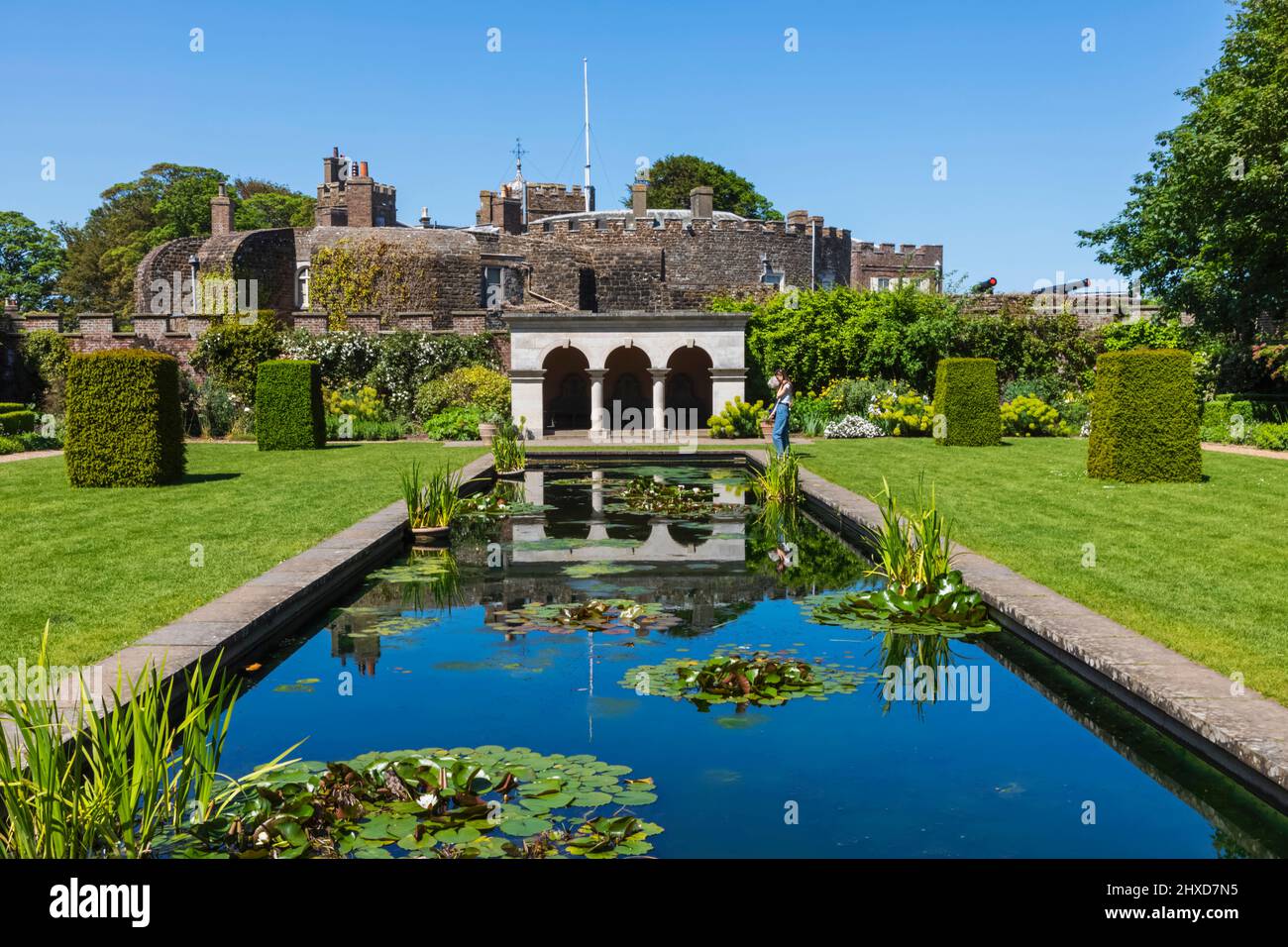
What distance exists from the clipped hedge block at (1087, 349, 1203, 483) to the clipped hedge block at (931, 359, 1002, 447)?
612 cm

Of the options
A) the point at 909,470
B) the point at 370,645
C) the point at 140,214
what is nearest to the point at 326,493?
the point at 370,645

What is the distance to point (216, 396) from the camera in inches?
986

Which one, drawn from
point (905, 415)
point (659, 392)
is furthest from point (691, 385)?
point (905, 415)

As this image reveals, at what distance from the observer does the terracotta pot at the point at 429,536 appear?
10.3 meters

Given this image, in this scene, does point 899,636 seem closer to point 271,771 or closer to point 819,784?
point 819,784

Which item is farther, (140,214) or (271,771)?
(140,214)

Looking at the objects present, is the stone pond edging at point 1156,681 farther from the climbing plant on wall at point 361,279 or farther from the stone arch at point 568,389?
the climbing plant on wall at point 361,279

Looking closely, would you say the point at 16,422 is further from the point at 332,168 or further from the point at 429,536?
the point at 332,168

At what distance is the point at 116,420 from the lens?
13.7m

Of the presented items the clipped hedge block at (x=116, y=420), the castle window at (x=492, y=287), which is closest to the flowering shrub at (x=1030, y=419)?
the clipped hedge block at (x=116, y=420)

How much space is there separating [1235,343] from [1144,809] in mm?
22302

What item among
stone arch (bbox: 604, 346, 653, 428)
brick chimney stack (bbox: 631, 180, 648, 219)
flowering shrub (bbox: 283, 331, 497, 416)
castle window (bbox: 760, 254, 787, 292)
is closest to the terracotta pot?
flowering shrub (bbox: 283, 331, 497, 416)

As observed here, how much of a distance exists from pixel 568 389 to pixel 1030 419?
37.1ft

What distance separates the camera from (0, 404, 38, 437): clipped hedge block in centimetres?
2108
